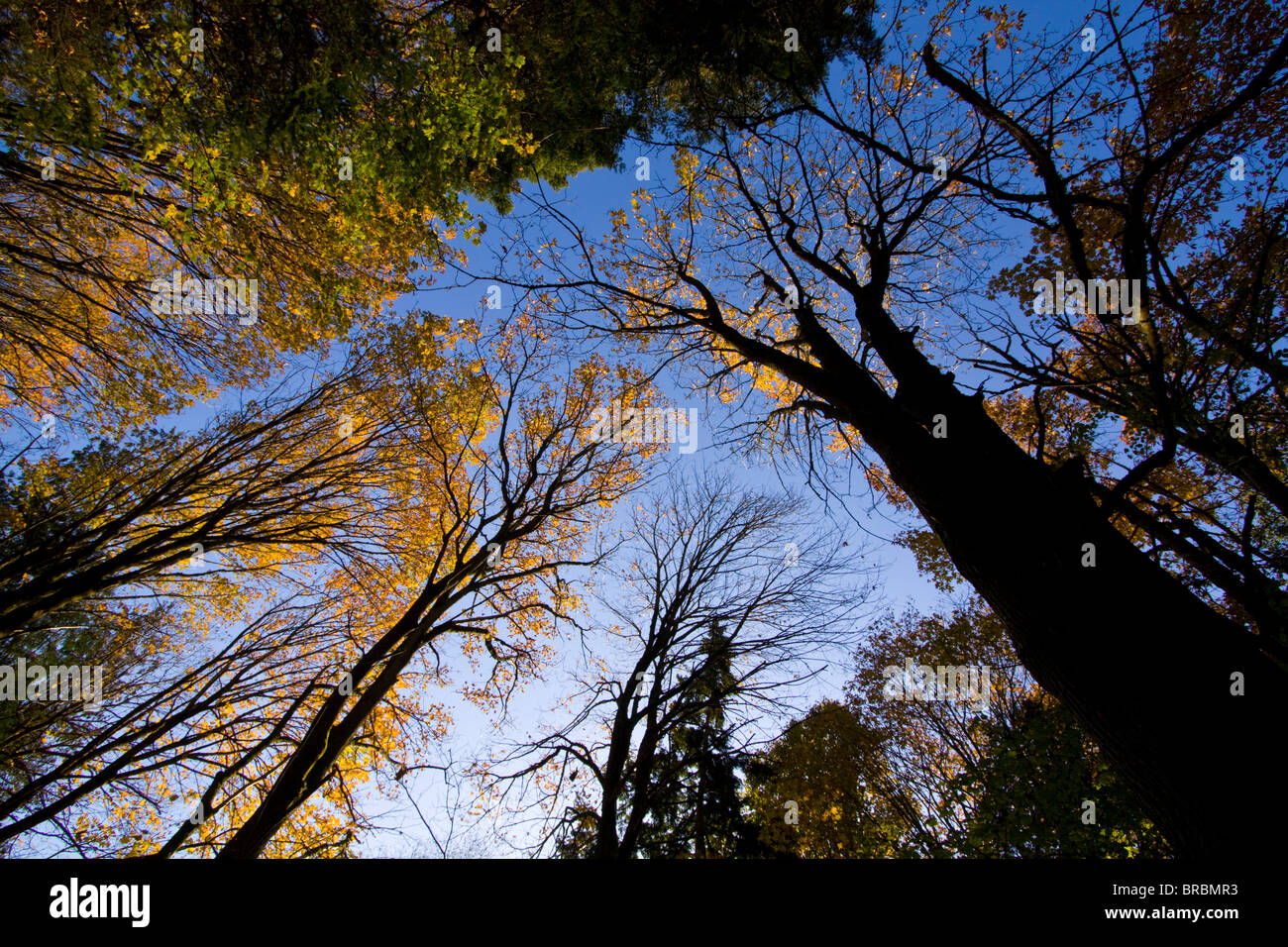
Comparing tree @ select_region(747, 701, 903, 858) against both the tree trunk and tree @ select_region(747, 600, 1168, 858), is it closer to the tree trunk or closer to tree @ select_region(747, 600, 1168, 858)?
tree @ select_region(747, 600, 1168, 858)

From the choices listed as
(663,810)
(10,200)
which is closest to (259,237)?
(10,200)

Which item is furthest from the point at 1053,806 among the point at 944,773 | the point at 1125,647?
the point at 944,773

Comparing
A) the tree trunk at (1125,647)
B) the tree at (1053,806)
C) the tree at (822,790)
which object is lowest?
the tree at (822,790)

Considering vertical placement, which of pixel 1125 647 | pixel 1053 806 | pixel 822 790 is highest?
pixel 1125 647

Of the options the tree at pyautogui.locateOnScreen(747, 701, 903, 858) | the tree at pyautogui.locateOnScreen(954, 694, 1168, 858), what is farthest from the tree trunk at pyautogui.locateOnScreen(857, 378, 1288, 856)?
Answer: the tree at pyautogui.locateOnScreen(747, 701, 903, 858)

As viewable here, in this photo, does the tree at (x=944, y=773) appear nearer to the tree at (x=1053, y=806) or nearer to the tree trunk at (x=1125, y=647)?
the tree at (x=1053, y=806)

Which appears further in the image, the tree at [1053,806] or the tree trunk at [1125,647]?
the tree at [1053,806]

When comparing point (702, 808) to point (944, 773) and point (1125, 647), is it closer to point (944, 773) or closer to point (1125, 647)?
point (944, 773)

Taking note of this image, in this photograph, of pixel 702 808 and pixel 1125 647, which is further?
pixel 702 808

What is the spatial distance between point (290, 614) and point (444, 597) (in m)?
1.94

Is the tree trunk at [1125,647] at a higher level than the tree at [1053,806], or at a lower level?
higher

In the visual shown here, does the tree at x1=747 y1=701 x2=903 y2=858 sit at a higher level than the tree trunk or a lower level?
lower

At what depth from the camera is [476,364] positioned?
7855 millimetres

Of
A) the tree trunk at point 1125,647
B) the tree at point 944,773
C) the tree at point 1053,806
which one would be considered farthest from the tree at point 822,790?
the tree trunk at point 1125,647
